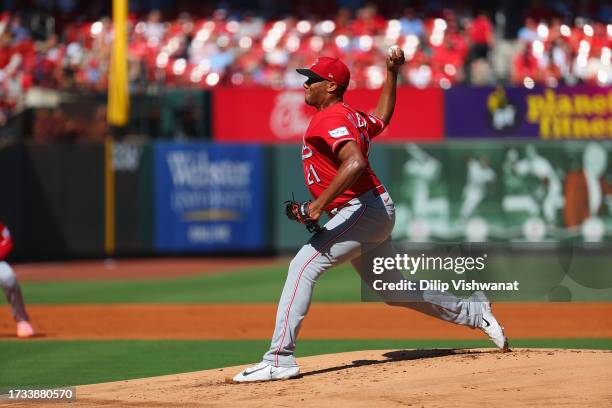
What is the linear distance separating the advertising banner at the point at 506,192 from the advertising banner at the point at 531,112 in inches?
43.5

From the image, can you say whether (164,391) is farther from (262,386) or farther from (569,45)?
(569,45)

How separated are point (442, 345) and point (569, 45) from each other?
41.2 ft

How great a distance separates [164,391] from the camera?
6465 mm

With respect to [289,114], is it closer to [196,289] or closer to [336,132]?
[196,289]

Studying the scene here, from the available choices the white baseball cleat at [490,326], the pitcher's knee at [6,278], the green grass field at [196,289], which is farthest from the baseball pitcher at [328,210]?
the green grass field at [196,289]

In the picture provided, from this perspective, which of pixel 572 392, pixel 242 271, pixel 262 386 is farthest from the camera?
pixel 242 271

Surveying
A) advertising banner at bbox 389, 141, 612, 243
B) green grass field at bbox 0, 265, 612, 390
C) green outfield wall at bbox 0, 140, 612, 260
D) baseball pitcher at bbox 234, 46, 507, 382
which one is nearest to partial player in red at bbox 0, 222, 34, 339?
green grass field at bbox 0, 265, 612, 390

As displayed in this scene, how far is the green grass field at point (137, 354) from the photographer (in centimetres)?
762

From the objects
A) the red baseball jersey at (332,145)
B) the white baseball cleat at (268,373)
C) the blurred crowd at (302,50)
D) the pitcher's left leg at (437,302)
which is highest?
the blurred crowd at (302,50)

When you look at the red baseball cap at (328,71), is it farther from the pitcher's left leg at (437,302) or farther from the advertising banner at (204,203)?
the advertising banner at (204,203)

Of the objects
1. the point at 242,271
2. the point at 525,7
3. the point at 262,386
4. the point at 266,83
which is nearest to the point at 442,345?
the point at 262,386

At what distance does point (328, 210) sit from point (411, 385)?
1192mm

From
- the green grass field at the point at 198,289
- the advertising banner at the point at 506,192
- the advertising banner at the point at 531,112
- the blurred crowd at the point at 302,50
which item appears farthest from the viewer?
the blurred crowd at the point at 302,50

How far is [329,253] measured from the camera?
6.52 m
